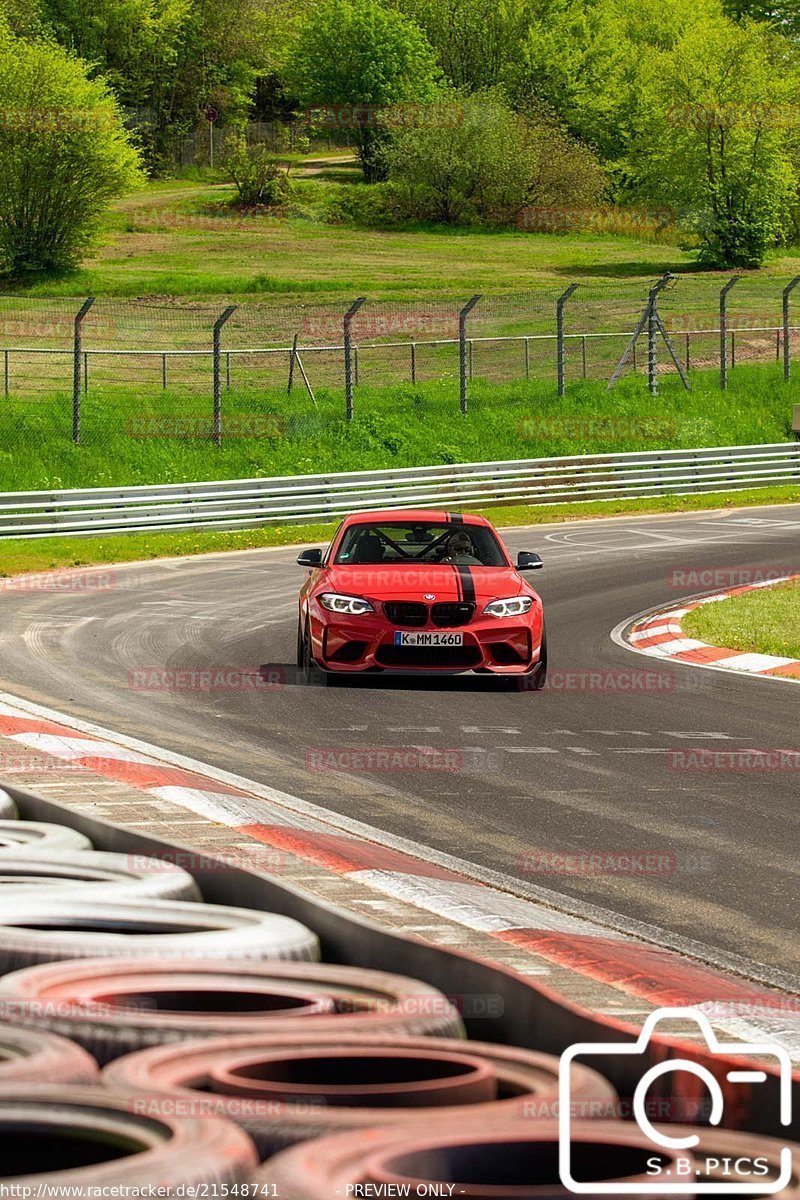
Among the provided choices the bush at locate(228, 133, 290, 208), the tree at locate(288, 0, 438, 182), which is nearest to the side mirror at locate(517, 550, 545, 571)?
the bush at locate(228, 133, 290, 208)

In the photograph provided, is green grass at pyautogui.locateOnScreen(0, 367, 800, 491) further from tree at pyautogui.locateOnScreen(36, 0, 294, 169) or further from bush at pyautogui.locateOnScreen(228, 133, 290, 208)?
tree at pyautogui.locateOnScreen(36, 0, 294, 169)

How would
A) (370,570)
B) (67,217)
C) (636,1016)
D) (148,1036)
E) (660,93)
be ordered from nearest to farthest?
(148,1036) < (636,1016) < (370,570) < (67,217) < (660,93)

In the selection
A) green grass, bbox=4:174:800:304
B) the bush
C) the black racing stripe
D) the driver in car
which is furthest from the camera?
the bush

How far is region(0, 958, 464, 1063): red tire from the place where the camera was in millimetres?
3564

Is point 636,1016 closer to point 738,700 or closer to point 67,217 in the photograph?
point 738,700

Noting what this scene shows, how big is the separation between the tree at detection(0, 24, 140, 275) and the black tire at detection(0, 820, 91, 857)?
53736 millimetres

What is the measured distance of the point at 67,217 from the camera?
61062mm

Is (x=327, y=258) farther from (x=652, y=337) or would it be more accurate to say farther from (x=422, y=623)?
(x=422, y=623)

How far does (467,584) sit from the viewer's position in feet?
42.2

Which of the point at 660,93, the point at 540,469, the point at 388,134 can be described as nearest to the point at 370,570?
the point at 540,469

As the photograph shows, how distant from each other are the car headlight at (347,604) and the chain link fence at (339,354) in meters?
17.7

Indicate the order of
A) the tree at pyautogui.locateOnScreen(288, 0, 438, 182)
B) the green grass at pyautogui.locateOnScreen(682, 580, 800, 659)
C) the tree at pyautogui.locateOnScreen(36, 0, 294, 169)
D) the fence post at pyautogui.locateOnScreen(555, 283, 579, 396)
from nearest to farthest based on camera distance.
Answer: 1. the green grass at pyautogui.locateOnScreen(682, 580, 800, 659)
2. the fence post at pyautogui.locateOnScreen(555, 283, 579, 396)
3. the tree at pyautogui.locateOnScreen(288, 0, 438, 182)
4. the tree at pyautogui.locateOnScreen(36, 0, 294, 169)

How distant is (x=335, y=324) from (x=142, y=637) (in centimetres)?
4347

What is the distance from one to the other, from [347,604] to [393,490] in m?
17.8
